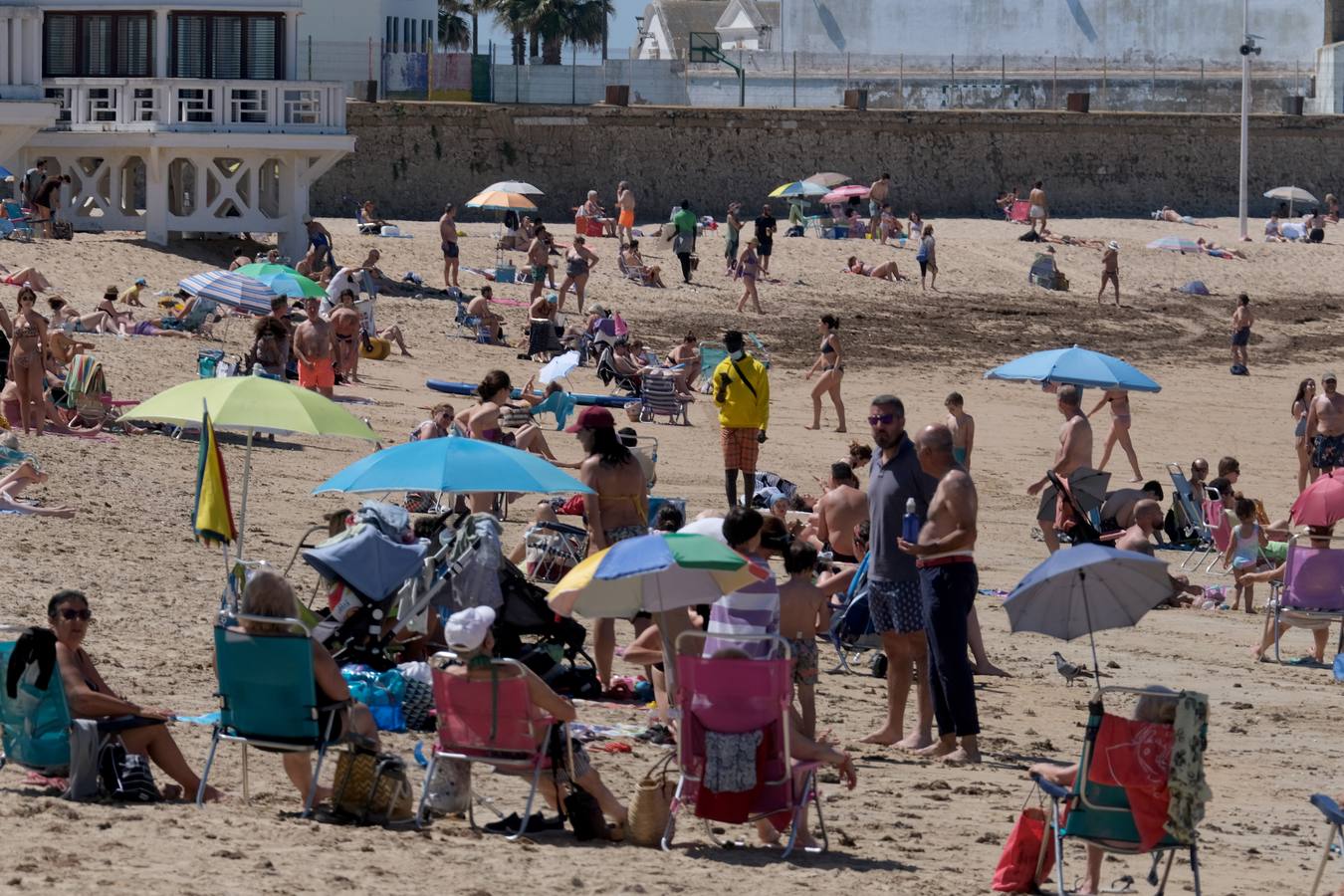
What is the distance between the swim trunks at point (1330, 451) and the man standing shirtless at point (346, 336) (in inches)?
357

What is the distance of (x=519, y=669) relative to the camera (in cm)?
723

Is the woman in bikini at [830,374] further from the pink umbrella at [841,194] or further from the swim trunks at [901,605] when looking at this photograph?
the pink umbrella at [841,194]

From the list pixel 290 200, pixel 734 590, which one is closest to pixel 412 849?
pixel 734 590

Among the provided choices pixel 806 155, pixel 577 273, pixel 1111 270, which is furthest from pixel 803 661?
pixel 806 155

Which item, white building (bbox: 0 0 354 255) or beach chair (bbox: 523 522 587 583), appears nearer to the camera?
beach chair (bbox: 523 522 587 583)

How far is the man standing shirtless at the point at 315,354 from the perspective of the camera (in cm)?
1853

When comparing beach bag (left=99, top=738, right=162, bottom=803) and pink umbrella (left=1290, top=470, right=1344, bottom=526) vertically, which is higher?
pink umbrella (left=1290, top=470, right=1344, bottom=526)

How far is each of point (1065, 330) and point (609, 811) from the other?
24.2 m

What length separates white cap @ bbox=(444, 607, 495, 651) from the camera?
7.12m

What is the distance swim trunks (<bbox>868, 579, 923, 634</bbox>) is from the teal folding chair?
3.46 m

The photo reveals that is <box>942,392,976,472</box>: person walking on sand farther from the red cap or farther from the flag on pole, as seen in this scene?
the flag on pole

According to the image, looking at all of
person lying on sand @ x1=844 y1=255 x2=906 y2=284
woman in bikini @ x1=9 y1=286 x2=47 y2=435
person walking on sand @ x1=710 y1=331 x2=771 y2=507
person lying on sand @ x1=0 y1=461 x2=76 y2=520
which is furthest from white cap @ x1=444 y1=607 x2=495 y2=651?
person lying on sand @ x1=844 y1=255 x2=906 y2=284

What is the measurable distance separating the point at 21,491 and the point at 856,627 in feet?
17.6

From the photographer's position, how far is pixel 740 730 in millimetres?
7055
